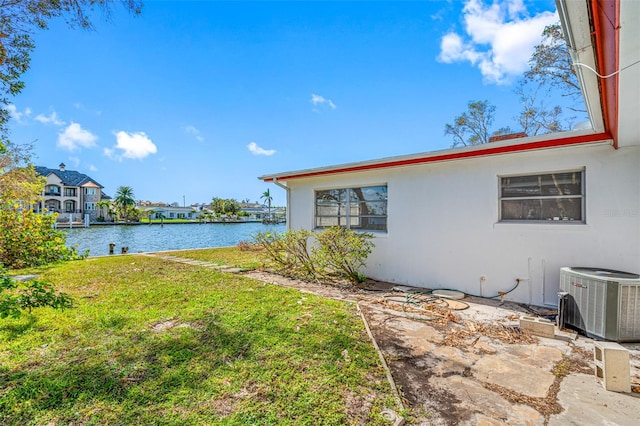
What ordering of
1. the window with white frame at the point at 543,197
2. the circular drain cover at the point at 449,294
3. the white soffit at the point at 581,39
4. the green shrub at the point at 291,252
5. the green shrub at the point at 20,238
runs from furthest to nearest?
1. the green shrub at the point at 291,252
2. the green shrub at the point at 20,238
3. the circular drain cover at the point at 449,294
4. the window with white frame at the point at 543,197
5. the white soffit at the point at 581,39

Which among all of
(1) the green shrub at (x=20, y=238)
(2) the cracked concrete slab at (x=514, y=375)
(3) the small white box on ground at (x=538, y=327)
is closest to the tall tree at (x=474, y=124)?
(3) the small white box on ground at (x=538, y=327)

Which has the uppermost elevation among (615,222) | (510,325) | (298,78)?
(298,78)

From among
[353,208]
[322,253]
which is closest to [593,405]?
[322,253]

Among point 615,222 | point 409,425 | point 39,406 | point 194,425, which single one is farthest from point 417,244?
point 39,406

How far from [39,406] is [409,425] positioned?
2704mm

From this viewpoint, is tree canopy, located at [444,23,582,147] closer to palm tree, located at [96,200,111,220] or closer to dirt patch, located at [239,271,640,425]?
dirt patch, located at [239,271,640,425]

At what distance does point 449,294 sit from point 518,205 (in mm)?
1992

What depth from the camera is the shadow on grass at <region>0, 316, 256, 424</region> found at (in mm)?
2139

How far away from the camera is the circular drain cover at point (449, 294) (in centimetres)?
528

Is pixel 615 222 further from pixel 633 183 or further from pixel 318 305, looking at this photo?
pixel 318 305

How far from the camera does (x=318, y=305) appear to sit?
4.69 m

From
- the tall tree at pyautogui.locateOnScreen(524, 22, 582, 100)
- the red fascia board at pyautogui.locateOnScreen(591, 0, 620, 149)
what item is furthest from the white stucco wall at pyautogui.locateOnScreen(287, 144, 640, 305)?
the tall tree at pyautogui.locateOnScreen(524, 22, 582, 100)

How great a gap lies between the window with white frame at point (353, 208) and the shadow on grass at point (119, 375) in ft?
14.6

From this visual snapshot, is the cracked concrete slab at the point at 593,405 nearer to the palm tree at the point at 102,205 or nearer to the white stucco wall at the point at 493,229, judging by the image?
the white stucco wall at the point at 493,229
